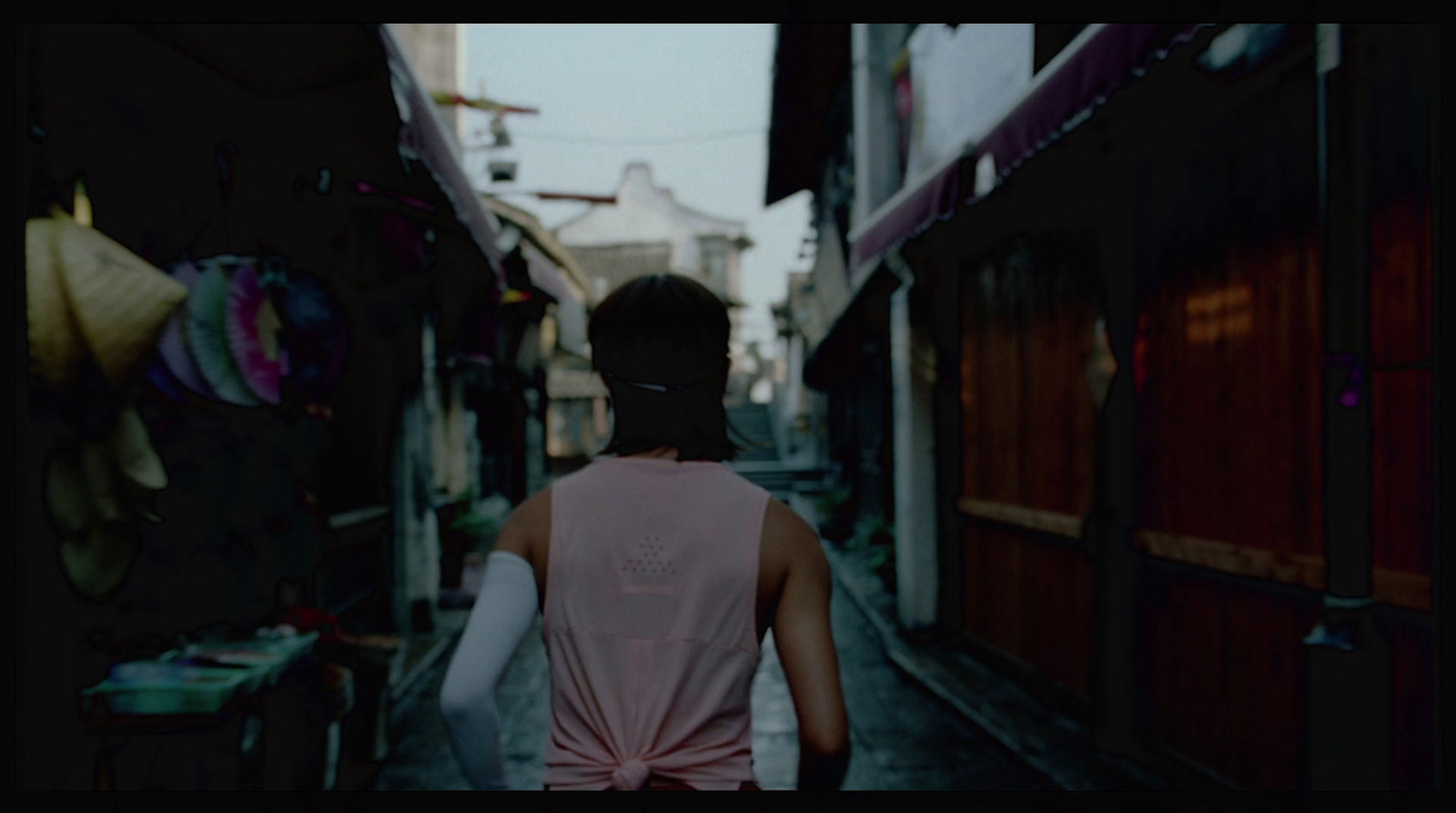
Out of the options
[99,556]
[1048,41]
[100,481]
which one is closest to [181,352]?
[100,481]

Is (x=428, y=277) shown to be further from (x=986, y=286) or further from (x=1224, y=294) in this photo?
(x=1224, y=294)

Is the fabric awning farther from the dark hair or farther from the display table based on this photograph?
the display table

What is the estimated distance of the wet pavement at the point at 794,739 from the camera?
4.98 m

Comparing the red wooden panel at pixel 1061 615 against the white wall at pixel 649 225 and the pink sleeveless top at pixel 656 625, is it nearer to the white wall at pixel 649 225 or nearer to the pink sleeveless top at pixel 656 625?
the pink sleeveless top at pixel 656 625

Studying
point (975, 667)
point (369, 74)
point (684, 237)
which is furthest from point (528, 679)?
point (684, 237)

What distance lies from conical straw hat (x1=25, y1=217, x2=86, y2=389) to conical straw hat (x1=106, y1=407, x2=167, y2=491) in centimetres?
44

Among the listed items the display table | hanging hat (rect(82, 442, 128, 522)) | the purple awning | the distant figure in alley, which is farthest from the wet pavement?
the purple awning

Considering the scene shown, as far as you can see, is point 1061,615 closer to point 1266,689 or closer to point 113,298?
point 1266,689

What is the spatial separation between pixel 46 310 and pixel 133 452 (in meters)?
0.68

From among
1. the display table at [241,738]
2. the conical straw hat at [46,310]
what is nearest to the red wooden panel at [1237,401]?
the display table at [241,738]

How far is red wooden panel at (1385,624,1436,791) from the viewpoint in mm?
3094

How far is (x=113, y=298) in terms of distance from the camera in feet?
8.96

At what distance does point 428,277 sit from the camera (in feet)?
26.7

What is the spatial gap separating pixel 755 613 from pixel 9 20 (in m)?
3.09
